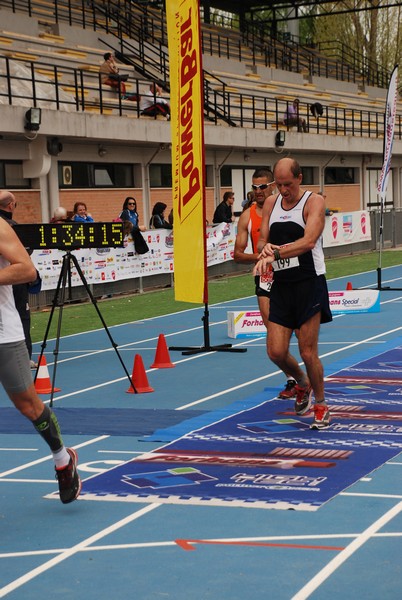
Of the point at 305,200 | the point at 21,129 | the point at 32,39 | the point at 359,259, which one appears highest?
the point at 32,39

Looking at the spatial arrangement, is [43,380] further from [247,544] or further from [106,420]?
[247,544]

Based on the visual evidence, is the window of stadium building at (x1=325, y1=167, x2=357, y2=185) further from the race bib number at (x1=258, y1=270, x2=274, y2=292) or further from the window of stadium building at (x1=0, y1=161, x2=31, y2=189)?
the race bib number at (x1=258, y1=270, x2=274, y2=292)

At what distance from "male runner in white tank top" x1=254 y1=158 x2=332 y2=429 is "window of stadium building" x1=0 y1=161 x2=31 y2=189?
649 inches

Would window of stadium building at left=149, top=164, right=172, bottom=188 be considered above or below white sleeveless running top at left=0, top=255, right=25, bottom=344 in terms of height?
above

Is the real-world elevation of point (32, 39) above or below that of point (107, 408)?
above

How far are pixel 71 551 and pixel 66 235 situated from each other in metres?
5.15

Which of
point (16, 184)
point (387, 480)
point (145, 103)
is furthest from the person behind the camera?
Answer: point (145, 103)

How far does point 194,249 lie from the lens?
43.4 ft

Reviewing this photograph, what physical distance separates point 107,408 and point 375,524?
4.61m

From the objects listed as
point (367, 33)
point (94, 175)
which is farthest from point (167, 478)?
point (367, 33)

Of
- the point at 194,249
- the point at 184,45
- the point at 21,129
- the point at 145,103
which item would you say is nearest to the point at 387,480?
the point at 194,249

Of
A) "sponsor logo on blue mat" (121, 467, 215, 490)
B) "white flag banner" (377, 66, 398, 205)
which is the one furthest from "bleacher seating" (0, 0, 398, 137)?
"sponsor logo on blue mat" (121, 467, 215, 490)

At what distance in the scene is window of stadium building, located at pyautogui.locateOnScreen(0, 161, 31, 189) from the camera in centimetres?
2461

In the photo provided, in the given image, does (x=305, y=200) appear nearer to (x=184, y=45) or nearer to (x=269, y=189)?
(x=269, y=189)
